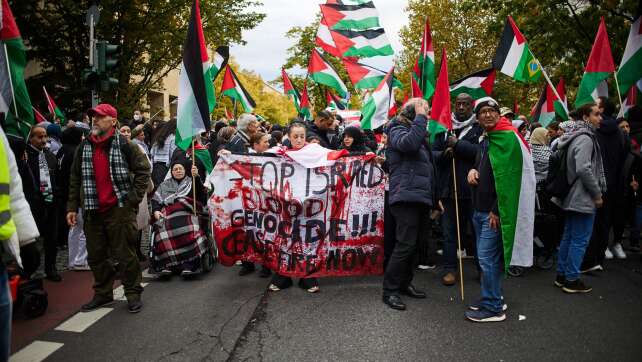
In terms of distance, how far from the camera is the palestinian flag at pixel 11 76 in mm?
4059

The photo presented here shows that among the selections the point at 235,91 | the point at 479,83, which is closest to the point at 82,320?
the point at 479,83

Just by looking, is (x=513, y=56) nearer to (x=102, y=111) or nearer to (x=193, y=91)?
(x=193, y=91)

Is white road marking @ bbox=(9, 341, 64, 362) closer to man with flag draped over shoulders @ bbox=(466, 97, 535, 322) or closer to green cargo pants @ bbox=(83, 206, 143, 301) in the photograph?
green cargo pants @ bbox=(83, 206, 143, 301)

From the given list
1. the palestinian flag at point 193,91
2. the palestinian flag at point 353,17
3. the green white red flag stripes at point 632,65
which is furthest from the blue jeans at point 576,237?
the palestinian flag at point 353,17

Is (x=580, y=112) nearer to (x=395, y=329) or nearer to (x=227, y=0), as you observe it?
(x=395, y=329)

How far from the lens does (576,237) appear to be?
5000 mm

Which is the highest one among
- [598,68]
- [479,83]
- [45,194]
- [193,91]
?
[598,68]

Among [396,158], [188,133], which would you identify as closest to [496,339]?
[396,158]

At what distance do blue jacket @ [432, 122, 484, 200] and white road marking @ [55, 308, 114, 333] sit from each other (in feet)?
12.0

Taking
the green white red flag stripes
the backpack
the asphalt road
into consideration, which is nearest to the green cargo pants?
the asphalt road

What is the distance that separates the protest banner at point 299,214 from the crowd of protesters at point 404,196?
0.70 feet

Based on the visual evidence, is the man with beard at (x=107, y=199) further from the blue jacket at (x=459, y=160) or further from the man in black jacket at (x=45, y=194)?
the blue jacket at (x=459, y=160)

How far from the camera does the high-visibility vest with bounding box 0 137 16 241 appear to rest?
7.83 ft

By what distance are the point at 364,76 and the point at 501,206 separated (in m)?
4.99
